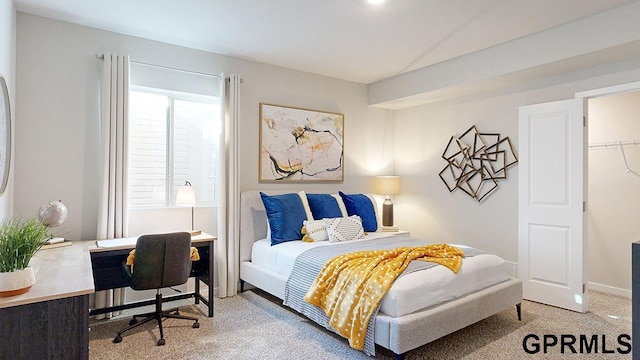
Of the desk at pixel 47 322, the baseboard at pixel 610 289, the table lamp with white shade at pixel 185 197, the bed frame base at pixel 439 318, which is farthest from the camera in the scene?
Result: the baseboard at pixel 610 289

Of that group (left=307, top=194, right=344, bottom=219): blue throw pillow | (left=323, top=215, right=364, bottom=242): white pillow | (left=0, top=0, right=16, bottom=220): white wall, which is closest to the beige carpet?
(left=323, top=215, right=364, bottom=242): white pillow

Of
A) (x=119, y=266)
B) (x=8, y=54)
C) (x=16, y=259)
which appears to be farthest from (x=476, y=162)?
(x=8, y=54)

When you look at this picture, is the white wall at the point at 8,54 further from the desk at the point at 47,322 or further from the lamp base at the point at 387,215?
the lamp base at the point at 387,215

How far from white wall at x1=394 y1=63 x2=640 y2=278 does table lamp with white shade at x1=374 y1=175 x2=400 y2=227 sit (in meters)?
0.33

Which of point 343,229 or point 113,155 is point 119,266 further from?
point 343,229

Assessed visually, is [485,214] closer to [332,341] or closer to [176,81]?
[332,341]

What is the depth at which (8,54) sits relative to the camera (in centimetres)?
274

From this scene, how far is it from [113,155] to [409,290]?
277 cm

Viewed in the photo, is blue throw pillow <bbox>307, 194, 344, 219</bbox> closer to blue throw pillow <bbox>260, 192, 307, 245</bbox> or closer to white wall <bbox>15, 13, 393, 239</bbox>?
blue throw pillow <bbox>260, 192, 307, 245</bbox>

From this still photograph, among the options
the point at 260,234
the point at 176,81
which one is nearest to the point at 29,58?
the point at 176,81

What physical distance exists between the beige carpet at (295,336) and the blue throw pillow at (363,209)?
4.65 feet

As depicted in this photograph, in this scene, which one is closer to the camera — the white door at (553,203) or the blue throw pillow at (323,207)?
the white door at (553,203)

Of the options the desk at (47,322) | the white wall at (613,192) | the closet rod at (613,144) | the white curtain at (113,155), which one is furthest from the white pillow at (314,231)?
the closet rod at (613,144)

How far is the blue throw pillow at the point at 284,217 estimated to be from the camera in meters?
3.89
